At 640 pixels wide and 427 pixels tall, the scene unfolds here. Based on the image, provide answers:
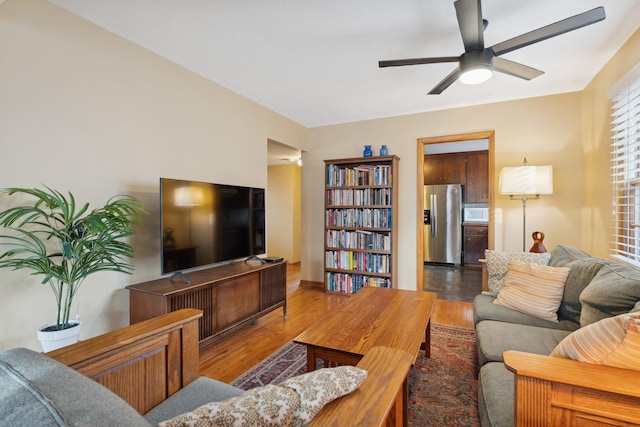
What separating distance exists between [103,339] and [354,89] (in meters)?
3.07

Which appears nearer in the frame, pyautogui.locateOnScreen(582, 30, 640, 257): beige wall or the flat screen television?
the flat screen television

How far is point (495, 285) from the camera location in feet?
8.09

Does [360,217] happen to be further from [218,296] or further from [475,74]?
[475,74]

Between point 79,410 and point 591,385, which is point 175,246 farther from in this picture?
point 591,385

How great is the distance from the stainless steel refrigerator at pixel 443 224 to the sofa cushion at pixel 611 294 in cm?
447

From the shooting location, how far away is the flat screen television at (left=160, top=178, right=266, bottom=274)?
2312 mm

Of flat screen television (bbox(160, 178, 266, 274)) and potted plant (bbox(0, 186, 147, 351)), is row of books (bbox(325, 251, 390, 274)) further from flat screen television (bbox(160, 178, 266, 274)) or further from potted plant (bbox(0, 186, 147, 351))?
potted plant (bbox(0, 186, 147, 351))

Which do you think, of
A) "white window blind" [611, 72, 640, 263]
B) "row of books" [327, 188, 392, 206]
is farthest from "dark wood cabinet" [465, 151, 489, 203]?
"white window blind" [611, 72, 640, 263]

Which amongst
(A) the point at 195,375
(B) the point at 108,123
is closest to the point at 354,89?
(B) the point at 108,123

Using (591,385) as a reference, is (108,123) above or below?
above

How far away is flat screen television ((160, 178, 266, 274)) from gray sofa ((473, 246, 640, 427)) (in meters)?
2.18

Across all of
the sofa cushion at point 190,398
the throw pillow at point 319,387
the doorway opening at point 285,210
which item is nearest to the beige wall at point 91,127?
the sofa cushion at point 190,398

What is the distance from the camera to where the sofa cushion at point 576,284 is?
71.2 inches

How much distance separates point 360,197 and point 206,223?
2187mm
